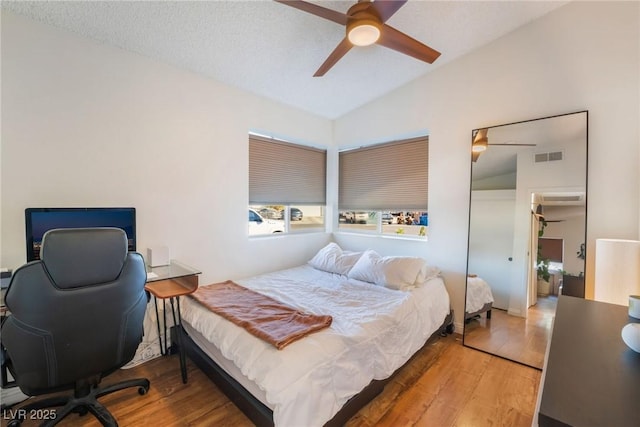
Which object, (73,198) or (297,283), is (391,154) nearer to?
(297,283)

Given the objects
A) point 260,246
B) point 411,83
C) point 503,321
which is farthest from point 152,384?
point 411,83

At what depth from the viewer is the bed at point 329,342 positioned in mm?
1395

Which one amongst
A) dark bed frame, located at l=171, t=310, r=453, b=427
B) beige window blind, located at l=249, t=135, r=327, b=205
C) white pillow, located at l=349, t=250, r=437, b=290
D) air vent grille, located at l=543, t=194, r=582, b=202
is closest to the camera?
dark bed frame, located at l=171, t=310, r=453, b=427

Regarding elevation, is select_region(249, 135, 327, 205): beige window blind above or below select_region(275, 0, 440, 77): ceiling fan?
below

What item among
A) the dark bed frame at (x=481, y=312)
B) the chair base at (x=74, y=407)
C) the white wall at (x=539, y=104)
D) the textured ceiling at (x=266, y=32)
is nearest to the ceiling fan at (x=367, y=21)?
the textured ceiling at (x=266, y=32)

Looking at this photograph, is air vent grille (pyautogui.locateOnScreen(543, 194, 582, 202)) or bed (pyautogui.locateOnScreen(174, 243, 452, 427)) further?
air vent grille (pyautogui.locateOnScreen(543, 194, 582, 202))

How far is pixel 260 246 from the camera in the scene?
129 inches

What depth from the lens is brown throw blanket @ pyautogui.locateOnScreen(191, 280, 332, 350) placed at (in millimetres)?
1627

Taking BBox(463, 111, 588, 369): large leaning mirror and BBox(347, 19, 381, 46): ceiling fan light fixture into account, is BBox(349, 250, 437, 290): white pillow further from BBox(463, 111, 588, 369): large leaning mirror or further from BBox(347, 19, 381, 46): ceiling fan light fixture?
BBox(347, 19, 381, 46): ceiling fan light fixture

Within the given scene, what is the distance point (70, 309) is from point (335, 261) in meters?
2.38

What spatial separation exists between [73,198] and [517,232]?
12.2ft

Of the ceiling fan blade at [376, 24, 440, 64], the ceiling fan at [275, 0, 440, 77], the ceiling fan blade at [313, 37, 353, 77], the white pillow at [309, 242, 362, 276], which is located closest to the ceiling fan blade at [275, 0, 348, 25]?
the ceiling fan at [275, 0, 440, 77]

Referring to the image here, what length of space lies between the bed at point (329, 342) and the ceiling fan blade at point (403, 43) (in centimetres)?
182

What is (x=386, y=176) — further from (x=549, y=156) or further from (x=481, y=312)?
(x=481, y=312)
